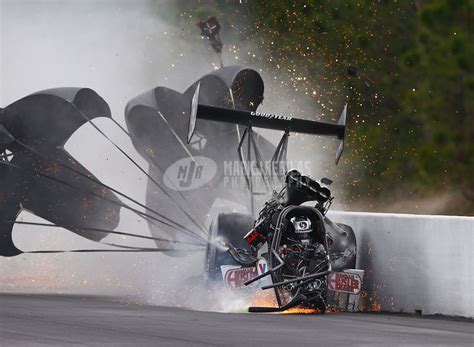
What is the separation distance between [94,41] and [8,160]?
16.5 ft

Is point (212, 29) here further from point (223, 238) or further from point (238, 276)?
point (238, 276)

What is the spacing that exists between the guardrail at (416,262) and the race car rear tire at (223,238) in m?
1.39

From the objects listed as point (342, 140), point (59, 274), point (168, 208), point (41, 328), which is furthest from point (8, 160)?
point (41, 328)

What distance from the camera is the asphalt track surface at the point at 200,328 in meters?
12.2

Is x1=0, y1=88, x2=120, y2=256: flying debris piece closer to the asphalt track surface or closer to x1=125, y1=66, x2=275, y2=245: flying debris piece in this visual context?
x1=125, y1=66, x2=275, y2=245: flying debris piece

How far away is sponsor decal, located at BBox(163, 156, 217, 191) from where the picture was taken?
25.2 meters

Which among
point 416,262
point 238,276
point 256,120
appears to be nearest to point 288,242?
point 238,276

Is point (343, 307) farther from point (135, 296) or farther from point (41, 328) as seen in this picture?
point (41, 328)

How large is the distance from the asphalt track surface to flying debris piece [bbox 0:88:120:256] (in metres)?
5.95

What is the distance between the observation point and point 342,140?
18500 mm

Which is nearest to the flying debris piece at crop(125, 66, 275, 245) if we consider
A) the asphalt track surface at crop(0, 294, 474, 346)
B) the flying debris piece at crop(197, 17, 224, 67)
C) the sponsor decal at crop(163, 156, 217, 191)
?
the sponsor decal at crop(163, 156, 217, 191)

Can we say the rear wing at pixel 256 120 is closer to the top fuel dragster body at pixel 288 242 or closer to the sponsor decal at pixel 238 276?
the top fuel dragster body at pixel 288 242

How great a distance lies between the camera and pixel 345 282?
17.0 m

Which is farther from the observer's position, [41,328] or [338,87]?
[338,87]
